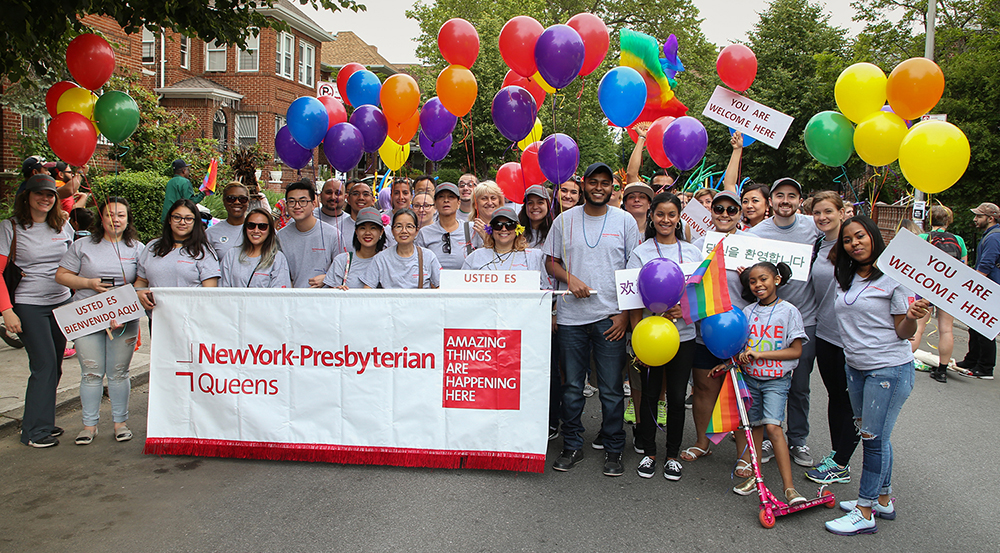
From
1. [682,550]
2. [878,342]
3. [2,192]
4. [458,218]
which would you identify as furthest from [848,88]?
[2,192]

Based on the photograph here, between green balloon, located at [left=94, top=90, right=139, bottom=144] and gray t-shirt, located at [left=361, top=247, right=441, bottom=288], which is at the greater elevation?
green balloon, located at [left=94, top=90, right=139, bottom=144]

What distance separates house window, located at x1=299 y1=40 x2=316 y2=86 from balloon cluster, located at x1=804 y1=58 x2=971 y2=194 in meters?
28.3

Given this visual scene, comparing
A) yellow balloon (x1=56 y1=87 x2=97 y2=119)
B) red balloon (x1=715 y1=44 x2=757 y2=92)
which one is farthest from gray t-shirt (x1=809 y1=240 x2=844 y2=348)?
yellow balloon (x1=56 y1=87 x2=97 y2=119)

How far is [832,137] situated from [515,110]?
7.18ft

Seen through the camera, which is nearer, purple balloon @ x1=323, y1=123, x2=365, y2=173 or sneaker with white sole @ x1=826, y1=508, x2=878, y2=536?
sneaker with white sole @ x1=826, y1=508, x2=878, y2=536

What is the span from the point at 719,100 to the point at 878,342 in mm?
2440

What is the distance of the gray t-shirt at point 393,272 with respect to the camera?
4742 millimetres

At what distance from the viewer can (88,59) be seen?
14.8ft

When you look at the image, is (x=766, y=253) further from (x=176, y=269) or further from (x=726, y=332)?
(x=176, y=269)

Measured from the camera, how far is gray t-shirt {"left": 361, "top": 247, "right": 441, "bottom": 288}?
4.74 m

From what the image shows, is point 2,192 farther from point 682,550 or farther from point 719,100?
point 682,550

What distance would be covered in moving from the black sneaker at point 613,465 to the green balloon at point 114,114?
164 inches

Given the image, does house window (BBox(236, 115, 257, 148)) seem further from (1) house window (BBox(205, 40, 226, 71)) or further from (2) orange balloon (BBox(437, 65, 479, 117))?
(2) orange balloon (BBox(437, 65, 479, 117))

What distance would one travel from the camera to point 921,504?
13.3 ft
